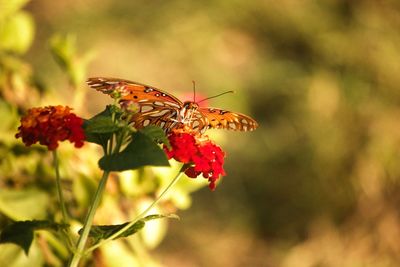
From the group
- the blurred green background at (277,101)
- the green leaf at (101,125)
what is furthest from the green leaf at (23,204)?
the blurred green background at (277,101)

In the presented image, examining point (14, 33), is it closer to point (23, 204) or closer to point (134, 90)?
point (23, 204)

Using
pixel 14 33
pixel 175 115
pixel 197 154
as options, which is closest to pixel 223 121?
pixel 175 115

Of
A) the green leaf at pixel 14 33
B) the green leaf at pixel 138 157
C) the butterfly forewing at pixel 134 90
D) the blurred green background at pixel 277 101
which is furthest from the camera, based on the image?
the blurred green background at pixel 277 101

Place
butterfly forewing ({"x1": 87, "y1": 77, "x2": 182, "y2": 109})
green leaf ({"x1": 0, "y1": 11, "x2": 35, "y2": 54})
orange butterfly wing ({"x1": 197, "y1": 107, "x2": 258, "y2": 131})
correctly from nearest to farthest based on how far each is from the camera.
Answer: butterfly forewing ({"x1": 87, "y1": 77, "x2": 182, "y2": 109}) < orange butterfly wing ({"x1": 197, "y1": 107, "x2": 258, "y2": 131}) < green leaf ({"x1": 0, "y1": 11, "x2": 35, "y2": 54})

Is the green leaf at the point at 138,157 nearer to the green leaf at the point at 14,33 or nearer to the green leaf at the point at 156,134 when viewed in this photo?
the green leaf at the point at 156,134

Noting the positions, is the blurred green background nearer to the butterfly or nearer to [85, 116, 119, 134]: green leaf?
the butterfly

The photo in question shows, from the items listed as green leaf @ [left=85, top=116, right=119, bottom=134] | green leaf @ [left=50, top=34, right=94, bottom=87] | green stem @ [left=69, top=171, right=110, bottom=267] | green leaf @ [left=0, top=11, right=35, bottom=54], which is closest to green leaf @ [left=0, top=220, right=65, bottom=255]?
green stem @ [left=69, top=171, right=110, bottom=267]
